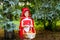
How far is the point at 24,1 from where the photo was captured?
7184mm

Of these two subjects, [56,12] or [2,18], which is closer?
[2,18]

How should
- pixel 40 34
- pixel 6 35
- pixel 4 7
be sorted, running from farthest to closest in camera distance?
pixel 40 34, pixel 6 35, pixel 4 7

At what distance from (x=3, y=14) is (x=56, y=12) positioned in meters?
1.33

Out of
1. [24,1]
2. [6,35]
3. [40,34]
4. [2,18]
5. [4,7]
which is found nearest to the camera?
[2,18]

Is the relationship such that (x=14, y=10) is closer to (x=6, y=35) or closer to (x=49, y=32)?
(x=6, y=35)

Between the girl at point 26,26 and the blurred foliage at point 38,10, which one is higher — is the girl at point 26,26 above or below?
below

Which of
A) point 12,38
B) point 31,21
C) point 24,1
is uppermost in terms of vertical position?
point 24,1

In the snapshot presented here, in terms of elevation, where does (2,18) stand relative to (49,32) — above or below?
above

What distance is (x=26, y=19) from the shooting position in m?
5.77

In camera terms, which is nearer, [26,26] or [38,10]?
[26,26]

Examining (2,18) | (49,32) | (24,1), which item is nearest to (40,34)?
(49,32)

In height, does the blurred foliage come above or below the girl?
above

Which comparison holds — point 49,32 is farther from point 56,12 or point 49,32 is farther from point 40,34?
point 56,12

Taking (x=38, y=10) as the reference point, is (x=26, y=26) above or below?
below
